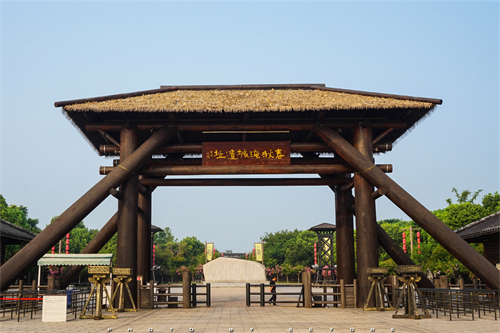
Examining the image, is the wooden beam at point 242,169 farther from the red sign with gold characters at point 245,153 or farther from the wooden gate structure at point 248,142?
the red sign with gold characters at point 245,153

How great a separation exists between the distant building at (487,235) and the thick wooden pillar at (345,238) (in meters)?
5.39

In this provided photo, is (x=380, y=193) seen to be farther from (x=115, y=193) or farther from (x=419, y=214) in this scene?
A: (x=115, y=193)

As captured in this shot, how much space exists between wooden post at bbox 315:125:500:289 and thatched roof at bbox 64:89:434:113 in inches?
43.4

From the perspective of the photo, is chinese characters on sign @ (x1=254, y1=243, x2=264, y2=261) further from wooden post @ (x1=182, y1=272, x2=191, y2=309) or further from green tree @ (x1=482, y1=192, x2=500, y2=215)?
wooden post @ (x1=182, y1=272, x2=191, y2=309)

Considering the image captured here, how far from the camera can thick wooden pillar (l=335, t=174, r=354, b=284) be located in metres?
18.6

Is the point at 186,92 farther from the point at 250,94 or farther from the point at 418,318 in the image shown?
the point at 418,318

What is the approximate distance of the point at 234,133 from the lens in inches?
677

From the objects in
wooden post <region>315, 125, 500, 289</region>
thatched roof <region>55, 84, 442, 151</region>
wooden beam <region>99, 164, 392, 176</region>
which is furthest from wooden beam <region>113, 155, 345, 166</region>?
wooden post <region>315, 125, 500, 289</region>

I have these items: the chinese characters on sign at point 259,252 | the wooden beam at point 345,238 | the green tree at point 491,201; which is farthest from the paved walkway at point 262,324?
the chinese characters on sign at point 259,252

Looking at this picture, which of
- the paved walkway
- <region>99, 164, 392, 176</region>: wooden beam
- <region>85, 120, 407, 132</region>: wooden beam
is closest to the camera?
the paved walkway

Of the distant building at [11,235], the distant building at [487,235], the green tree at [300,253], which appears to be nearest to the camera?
the distant building at [487,235]

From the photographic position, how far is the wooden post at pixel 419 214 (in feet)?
42.8

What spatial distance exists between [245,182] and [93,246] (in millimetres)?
5896

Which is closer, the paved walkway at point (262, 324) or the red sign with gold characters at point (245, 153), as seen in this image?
the paved walkway at point (262, 324)
